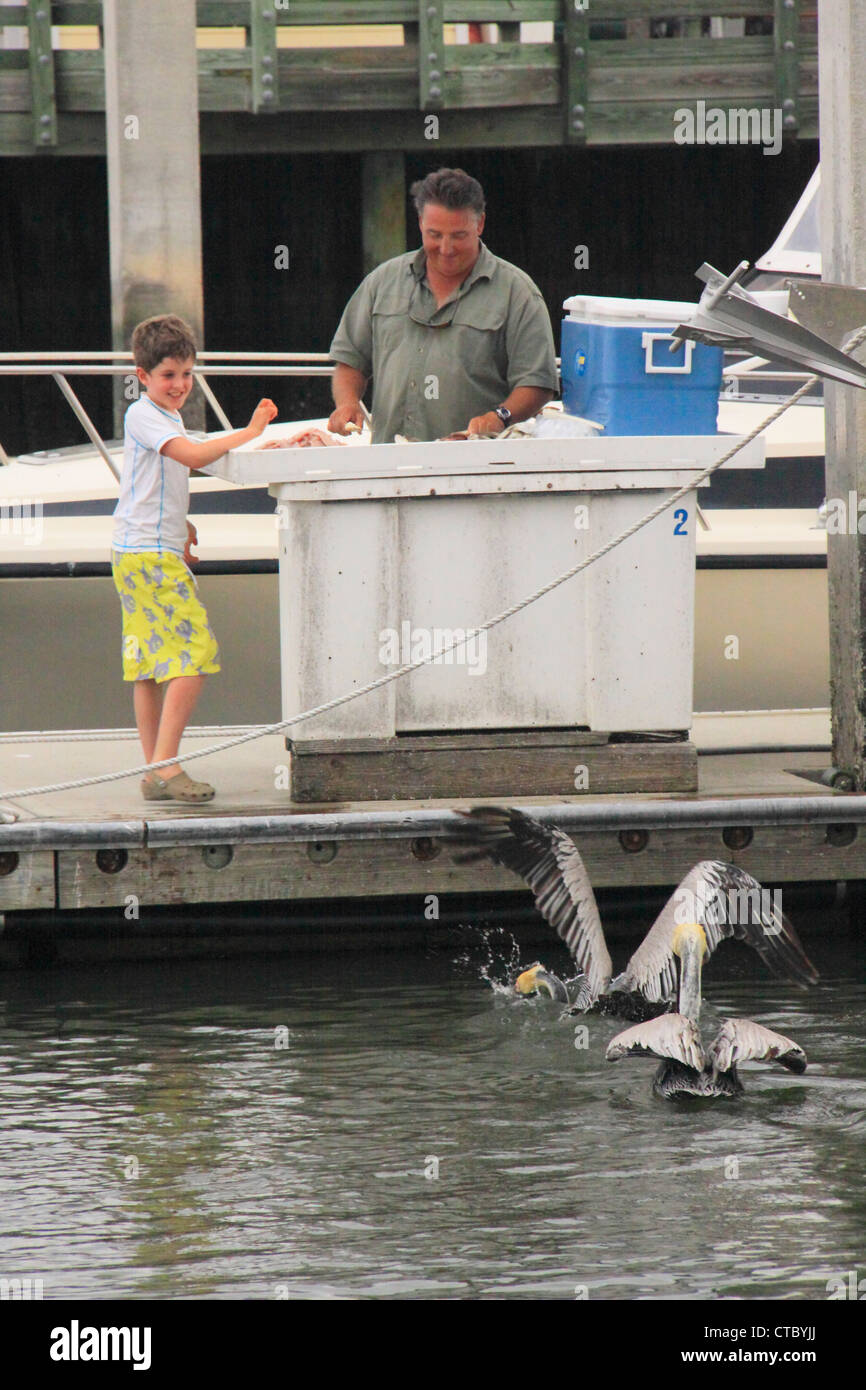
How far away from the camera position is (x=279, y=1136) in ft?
18.2

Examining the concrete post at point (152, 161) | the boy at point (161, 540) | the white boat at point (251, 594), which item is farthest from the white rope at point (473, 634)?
the concrete post at point (152, 161)

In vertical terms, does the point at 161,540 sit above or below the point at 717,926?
above

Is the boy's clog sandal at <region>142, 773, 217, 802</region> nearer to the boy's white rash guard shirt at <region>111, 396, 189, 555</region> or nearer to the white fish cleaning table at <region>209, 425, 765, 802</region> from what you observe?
the white fish cleaning table at <region>209, 425, 765, 802</region>

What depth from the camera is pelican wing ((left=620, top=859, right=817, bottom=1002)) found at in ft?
19.9

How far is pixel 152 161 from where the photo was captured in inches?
504

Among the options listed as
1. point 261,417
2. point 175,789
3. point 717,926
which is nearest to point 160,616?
point 175,789

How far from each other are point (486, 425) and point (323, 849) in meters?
1.44

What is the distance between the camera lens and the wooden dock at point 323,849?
659 centimetres

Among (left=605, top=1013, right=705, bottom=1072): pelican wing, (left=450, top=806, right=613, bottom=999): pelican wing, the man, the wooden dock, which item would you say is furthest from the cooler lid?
(left=605, top=1013, right=705, bottom=1072): pelican wing

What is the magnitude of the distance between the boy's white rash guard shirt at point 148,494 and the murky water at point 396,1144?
143cm

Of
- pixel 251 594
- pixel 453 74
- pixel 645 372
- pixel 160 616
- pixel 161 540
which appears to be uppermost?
pixel 453 74

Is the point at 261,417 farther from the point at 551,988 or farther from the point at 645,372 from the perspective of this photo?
the point at 551,988

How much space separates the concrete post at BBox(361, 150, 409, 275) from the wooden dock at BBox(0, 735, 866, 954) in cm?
1121

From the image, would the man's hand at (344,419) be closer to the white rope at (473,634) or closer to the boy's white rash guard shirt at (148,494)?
the boy's white rash guard shirt at (148,494)
